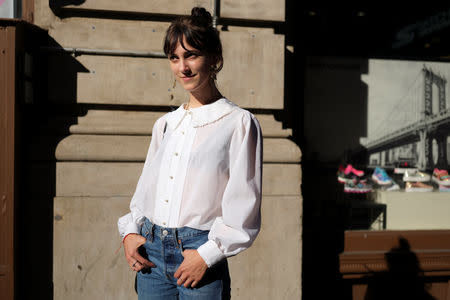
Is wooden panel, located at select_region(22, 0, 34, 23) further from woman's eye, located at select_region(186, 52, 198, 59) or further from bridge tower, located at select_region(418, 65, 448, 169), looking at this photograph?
bridge tower, located at select_region(418, 65, 448, 169)

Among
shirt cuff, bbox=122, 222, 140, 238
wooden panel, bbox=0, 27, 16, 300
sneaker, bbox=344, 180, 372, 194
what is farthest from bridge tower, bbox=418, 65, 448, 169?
wooden panel, bbox=0, 27, 16, 300

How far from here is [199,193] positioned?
5.71 ft

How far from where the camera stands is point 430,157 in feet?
14.5

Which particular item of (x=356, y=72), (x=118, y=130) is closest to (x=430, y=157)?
(x=356, y=72)

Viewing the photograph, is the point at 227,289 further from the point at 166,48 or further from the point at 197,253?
the point at 166,48

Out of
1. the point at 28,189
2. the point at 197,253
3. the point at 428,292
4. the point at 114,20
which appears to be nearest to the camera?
the point at 197,253

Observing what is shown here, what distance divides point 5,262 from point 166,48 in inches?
88.1

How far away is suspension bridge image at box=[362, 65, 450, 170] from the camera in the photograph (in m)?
4.39

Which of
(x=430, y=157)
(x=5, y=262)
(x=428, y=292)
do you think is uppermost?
(x=430, y=157)

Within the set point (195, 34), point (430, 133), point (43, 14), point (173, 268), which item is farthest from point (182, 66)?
point (430, 133)

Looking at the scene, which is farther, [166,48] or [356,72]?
[356,72]

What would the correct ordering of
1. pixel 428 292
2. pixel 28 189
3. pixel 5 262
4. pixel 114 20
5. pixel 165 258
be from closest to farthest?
1. pixel 165 258
2. pixel 5 262
3. pixel 28 189
4. pixel 114 20
5. pixel 428 292

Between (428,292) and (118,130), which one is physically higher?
(118,130)

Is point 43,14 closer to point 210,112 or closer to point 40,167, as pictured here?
point 40,167
